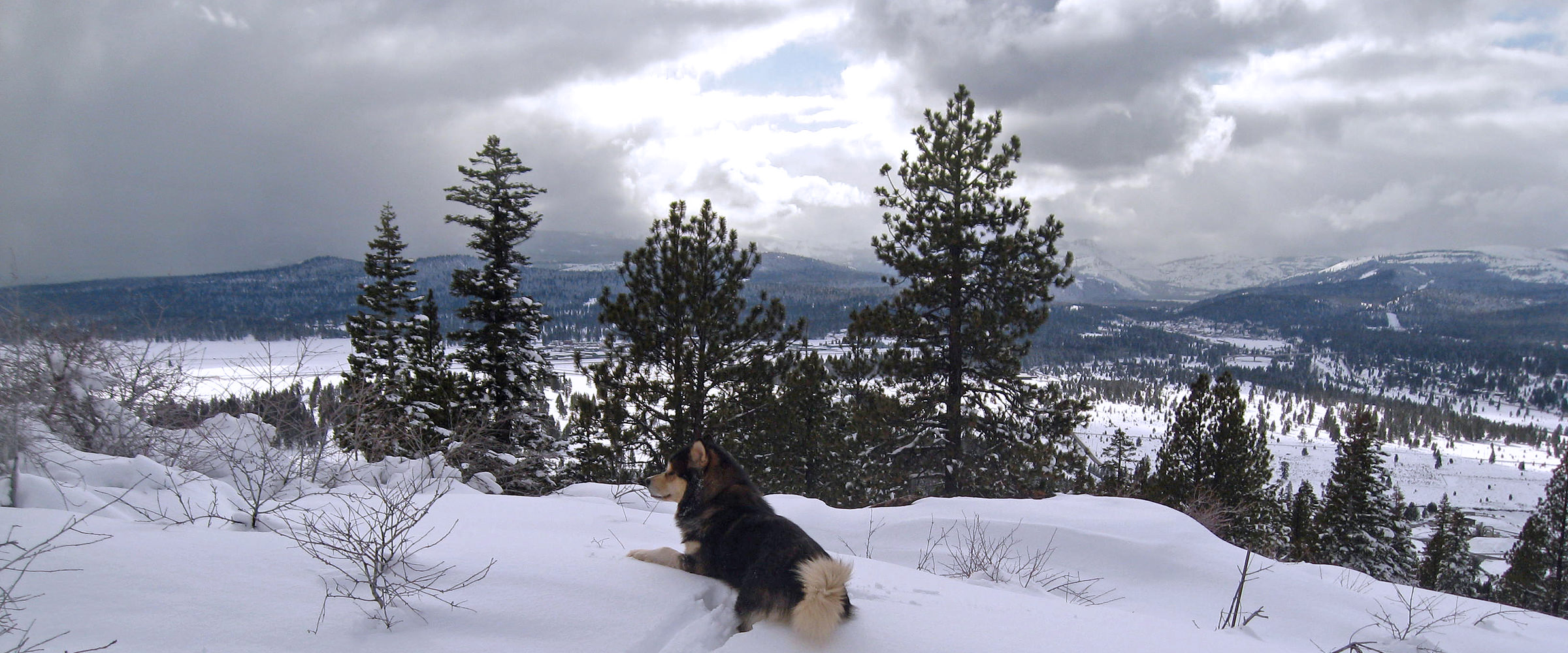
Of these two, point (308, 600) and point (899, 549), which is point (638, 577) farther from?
point (899, 549)

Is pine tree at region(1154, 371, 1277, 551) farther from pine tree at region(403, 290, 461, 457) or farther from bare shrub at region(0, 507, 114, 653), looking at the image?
bare shrub at region(0, 507, 114, 653)

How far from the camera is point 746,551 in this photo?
3.56 meters

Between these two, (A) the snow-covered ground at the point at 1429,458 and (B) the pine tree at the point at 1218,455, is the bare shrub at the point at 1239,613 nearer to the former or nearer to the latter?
(B) the pine tree at the point at 1218,455

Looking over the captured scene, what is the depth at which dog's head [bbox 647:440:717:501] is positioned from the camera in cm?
426

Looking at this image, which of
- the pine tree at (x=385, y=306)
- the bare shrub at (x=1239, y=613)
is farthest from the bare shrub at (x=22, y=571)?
the pine tree at (x=385, y=306)

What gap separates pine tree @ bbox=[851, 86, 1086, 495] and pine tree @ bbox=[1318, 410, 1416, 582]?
23.7 metres

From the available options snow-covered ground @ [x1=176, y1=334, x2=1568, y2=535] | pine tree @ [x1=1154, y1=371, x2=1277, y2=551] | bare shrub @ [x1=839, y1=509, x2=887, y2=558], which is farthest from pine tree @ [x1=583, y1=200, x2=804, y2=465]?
snow-covered ground @ [x1=176, y1=334, x2=1568, y2=535]

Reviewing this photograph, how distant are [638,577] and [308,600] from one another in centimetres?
150

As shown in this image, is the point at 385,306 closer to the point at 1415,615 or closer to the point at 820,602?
the point at 820,602

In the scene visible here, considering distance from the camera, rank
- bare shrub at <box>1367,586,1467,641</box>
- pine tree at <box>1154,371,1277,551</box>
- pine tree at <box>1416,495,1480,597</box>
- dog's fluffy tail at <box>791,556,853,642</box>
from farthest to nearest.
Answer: pine tree at <box>1416,495,1480,597</box> < pine tree at <box>1154,371,1277,551</box> < bare shrub at <box>1367,586,1467,641</box> < dog's fluffy tail at <box>791,556,853,642</box>

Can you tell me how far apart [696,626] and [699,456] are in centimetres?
133

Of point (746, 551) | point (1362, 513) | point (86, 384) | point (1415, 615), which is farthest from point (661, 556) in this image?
point (1362, 513)

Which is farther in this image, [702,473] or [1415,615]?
[1415,615]

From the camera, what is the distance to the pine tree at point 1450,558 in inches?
1236
